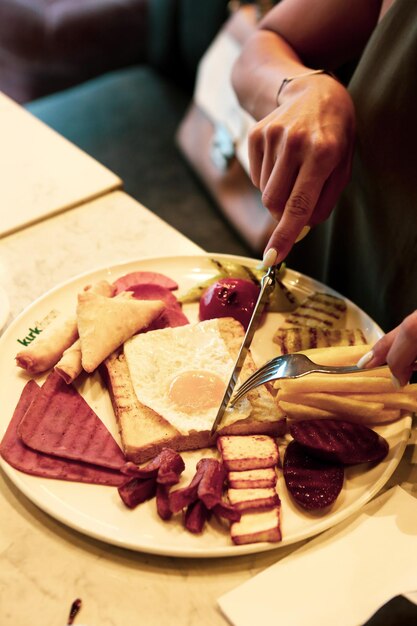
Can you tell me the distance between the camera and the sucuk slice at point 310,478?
45.2 inches

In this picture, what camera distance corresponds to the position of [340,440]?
4.00 feet

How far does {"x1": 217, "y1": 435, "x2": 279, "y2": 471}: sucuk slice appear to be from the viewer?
119 cm

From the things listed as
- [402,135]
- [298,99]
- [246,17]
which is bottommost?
[246,17]

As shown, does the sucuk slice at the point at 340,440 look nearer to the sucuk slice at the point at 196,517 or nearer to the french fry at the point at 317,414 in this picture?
the french fry at the point at 317,414

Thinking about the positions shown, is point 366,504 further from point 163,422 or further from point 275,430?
point 163,422

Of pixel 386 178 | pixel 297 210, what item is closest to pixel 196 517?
pixel 297 210

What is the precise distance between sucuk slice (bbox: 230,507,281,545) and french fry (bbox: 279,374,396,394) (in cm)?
27

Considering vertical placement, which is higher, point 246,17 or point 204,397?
point 204,397

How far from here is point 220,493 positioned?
1.12 metres

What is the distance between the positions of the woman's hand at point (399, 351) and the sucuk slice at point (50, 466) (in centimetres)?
50

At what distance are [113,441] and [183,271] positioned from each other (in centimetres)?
59

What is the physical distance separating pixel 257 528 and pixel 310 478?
0.15 meters

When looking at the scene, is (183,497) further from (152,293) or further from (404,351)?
(152,293)

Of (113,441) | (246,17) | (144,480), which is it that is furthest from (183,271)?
(246,17)
